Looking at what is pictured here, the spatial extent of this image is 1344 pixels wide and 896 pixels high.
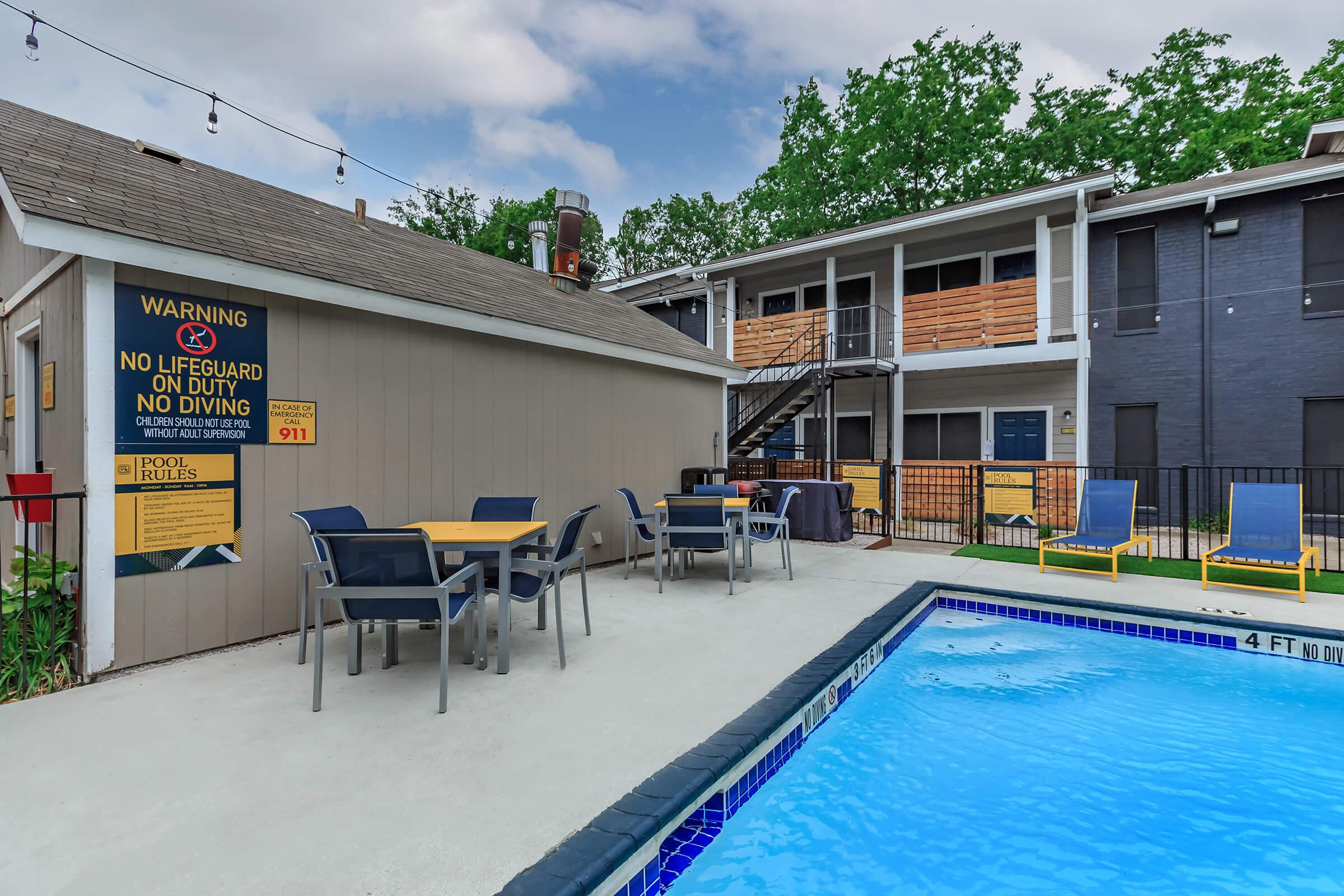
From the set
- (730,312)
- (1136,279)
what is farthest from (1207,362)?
(730,312)

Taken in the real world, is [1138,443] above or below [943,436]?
below

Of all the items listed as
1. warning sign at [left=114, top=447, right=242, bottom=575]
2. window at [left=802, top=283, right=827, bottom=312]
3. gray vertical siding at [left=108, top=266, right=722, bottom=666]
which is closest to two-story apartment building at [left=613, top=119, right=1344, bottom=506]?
window at [left=802, top=283, right=827, bottom=312]

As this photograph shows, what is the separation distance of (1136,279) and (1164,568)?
6.41m

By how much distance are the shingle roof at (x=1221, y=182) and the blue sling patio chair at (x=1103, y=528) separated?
6.25m

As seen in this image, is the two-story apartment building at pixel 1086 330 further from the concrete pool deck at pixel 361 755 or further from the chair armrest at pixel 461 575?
the chair armrest at pixel 461 575

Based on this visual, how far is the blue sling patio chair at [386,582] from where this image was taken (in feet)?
9.37

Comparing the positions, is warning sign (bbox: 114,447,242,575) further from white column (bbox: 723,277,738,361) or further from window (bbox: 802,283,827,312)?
window (bbox: 802,283,827,312)

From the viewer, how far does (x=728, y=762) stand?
236 cm

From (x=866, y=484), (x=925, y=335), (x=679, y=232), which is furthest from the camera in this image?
(x=679, y=232)

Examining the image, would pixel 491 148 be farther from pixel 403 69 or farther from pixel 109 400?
pixel 109 400

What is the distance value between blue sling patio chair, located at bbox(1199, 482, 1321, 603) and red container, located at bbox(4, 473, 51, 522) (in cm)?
869

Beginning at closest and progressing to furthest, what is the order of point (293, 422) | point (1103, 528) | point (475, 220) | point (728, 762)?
point (728, 762), point (293, 422), point (1103, 528), point (475, 220)

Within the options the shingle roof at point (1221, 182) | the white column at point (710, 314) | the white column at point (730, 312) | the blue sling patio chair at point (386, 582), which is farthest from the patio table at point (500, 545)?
the shingle roof at point (1221, 182)

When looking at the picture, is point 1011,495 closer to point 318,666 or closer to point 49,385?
point 318,666
